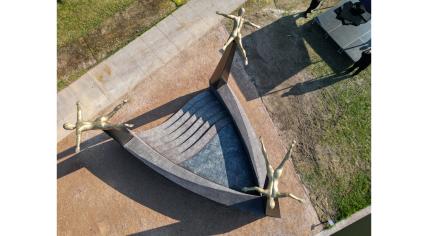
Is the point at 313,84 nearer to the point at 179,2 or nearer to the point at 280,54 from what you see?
the point at 280,54

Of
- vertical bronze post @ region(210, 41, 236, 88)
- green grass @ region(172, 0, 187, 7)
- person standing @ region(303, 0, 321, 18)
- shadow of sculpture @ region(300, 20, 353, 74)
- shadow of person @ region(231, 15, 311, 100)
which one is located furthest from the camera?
shadow of sculpture @ region(300, 20, 353, 74)

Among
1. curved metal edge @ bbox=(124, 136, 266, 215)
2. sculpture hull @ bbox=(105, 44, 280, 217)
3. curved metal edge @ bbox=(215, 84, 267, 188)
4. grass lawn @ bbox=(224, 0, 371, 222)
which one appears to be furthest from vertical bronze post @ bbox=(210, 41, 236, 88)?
curved metal edge @ bbox=(124, 136, 266, 215)

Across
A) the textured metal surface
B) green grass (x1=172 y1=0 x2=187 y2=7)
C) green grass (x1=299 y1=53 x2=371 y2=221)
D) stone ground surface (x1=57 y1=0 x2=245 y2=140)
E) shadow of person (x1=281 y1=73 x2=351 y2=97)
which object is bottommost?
green grass (x1=299 y1=53 x2=371 y2=221)

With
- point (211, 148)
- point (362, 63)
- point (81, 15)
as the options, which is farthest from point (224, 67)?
point (81, 15)

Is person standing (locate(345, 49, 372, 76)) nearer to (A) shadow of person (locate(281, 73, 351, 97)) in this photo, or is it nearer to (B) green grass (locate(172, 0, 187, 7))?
(A) shadow of person (locate(281, 73, 351, 97))

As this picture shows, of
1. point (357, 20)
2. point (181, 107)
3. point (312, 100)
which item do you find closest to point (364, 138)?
point (312, 100)

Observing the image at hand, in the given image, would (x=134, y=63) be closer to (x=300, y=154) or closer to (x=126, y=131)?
(x=126, y=131)
